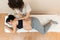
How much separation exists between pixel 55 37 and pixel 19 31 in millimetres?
544

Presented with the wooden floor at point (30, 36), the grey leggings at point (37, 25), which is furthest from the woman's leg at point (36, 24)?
the wooden floor at point (30, 36)

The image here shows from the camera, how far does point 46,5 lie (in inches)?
81.6

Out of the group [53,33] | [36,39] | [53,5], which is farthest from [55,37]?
[53,5]

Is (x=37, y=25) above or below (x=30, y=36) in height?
above

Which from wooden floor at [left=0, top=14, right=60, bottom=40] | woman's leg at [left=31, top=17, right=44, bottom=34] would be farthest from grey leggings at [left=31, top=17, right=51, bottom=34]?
wooden floor at [left=0, top=14, right=60, bottom=40]

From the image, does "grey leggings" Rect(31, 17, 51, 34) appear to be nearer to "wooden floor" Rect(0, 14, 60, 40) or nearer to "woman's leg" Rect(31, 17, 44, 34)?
"woman's leg" Rect(31, 17, 44, 34)

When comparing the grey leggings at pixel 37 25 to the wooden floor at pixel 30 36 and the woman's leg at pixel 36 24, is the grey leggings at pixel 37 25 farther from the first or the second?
the wooden floor at pixel 30 36

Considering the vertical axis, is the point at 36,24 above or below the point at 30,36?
above

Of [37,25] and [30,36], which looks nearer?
[37,25]

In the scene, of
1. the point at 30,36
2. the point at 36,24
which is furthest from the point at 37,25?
the point at 30,36

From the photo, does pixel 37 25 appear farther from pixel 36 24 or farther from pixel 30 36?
pixel 30 36

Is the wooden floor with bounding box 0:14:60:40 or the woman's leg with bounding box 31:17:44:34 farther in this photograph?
the wooden floor with bounding box 0:14:60:40

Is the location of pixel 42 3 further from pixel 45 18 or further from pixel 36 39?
pixel 36 39

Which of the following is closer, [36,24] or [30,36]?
[36,24]
